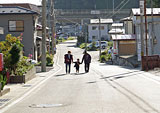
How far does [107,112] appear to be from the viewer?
9977 millimetres

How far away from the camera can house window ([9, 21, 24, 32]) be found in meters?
45.8

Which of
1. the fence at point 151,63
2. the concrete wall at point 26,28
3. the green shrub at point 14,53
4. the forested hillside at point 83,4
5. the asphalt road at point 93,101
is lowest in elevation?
the asphalt road at point 93,101

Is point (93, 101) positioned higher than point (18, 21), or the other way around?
point (18, 21)

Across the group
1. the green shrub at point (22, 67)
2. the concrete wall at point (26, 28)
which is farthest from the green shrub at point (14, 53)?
the concrete wall at point (26, 28)

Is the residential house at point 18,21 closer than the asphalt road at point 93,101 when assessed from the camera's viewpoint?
No

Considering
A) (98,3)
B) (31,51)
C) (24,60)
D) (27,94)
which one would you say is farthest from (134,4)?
(27,94)

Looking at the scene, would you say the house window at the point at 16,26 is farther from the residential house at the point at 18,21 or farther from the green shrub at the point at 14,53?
the green shrub at the point at 14,53

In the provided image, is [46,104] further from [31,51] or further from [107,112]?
[31,51]

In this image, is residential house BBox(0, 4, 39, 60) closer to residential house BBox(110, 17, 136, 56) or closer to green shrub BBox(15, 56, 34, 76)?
residential house BBox(110, 17, 136, 56)

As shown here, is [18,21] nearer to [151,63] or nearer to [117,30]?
[151,63]

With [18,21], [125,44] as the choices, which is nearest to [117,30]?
[125,44]

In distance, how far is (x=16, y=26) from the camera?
1827 inches

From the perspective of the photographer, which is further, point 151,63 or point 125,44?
point 125,44

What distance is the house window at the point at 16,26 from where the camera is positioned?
A: 45781 millimetres
